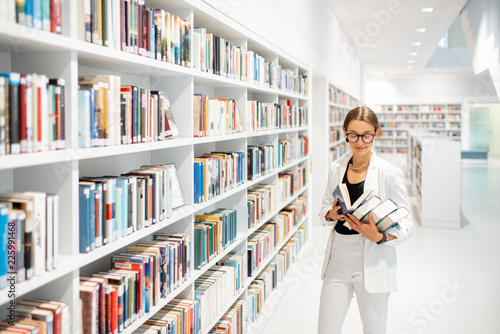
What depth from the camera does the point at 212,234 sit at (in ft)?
9.46

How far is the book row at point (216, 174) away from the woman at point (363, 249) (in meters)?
0.75

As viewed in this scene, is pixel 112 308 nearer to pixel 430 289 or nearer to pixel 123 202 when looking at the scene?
pixel 123 202

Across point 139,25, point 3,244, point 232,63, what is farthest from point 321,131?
point 3,244

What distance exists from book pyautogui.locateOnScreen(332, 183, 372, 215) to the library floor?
165 centimetres

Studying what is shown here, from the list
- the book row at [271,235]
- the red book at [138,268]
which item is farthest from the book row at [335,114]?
the red book at [138,268]

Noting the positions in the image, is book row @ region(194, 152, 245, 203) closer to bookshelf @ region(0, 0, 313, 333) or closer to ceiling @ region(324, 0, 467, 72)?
bookshelf @ region(0, 0, 313, 333)

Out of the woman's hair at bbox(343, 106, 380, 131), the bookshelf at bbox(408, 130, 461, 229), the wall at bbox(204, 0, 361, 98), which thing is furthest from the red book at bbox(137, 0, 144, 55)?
the bookshelf at bbox(408, 130, 461, 229)

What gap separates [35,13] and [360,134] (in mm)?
1607

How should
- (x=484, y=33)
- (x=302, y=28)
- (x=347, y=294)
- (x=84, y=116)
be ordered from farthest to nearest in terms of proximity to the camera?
(x=484, y=33), (x=302, y=28), (x=347, y=294), (x=84, y=116)

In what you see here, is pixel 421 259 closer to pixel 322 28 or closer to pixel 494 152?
pixel 322 28

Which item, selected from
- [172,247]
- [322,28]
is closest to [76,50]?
[172,247]

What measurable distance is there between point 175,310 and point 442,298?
2865mm

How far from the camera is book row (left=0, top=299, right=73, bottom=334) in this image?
1.44m

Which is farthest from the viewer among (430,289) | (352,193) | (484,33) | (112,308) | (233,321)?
(484,33)
